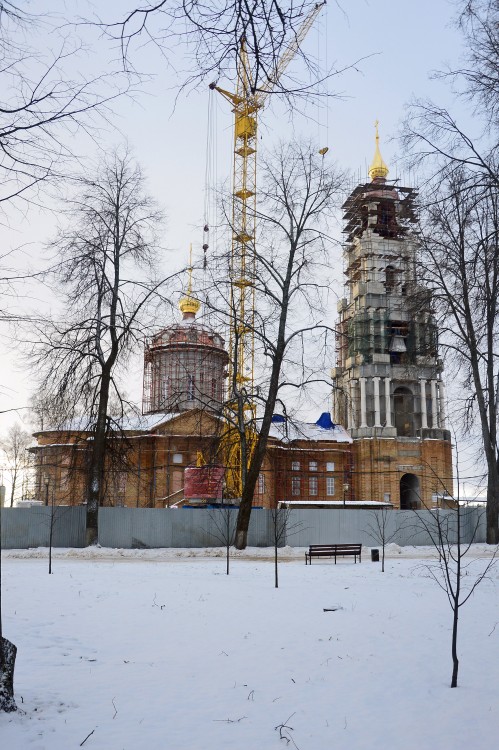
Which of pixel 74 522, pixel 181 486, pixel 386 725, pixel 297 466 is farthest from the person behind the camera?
pixel 297 466

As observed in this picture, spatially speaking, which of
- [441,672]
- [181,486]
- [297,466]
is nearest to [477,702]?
[441,672]

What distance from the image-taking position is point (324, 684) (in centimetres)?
825

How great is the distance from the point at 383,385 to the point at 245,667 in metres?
54.9

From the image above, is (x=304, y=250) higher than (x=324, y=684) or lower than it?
higher

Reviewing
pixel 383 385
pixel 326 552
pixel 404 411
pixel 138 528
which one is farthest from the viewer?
pixel 404 411

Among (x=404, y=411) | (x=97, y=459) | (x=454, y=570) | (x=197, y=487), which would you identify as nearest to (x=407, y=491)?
(x=404, y=411)

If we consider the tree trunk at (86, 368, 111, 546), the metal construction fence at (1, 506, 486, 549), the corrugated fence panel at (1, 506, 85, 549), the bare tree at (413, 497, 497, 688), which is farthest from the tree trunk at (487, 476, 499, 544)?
the corrugated fence panel at (1, 506, 85, 549)

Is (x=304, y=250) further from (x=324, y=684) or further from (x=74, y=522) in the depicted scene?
(x=324, y=684)

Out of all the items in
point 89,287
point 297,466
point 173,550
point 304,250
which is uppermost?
point 304,250

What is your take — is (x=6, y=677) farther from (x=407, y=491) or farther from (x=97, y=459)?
(x=407, y=491)

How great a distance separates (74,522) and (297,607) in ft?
64.9

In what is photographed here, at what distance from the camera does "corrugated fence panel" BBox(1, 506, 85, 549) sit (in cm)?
3084

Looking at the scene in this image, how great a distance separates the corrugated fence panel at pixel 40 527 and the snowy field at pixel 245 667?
15233 millimetres

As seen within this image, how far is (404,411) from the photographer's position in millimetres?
63906
